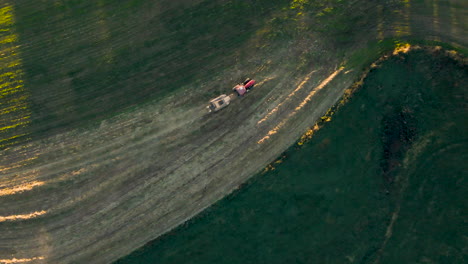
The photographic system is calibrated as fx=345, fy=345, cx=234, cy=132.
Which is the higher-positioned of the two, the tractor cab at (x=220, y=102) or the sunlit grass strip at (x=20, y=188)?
the tractor cab at (x=220, y=102)

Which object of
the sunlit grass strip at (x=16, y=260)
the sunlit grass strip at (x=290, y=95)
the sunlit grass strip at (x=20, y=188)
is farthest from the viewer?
the sunlit grass strip at (x=290, y=95)

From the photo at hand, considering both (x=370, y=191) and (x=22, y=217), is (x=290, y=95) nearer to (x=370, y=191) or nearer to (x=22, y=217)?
(x=370, y=191)

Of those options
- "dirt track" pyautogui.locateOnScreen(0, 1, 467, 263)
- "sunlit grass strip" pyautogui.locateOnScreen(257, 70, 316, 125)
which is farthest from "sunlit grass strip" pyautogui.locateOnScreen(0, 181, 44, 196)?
"sunlit grass strip" pyautogui.locateOnScreen(257, 70, 316, 125)

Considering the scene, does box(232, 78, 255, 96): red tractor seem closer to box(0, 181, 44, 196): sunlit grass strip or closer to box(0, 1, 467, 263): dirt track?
box(0, 1, 467, 263): dirt track

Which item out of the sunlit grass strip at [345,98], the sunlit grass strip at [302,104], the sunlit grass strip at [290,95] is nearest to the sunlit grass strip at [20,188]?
the sunlit grass strip at [302,104]

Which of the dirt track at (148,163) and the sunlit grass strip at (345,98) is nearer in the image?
the dirt track at (148,163)

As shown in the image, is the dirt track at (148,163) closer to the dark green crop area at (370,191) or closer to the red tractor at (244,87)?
the red tractor at (244,87)
